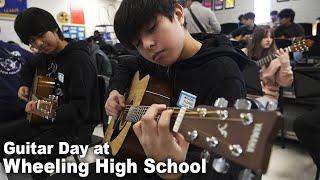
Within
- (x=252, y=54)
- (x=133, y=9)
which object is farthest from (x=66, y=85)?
(x=252, y=54)

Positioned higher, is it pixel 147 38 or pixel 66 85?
pixel 147 38

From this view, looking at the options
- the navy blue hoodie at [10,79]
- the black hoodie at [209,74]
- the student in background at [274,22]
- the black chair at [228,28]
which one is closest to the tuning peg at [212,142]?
the black hoodie at [209,74]

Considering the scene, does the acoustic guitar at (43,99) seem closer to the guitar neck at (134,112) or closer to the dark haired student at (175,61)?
the guitar neck at (134,112)

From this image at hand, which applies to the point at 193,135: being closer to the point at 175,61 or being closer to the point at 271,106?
the point at 271,106

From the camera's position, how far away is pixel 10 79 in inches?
101

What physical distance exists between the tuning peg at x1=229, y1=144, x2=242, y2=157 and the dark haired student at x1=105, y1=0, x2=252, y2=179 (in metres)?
0.26

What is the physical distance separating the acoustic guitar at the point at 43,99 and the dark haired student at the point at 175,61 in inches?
37.8

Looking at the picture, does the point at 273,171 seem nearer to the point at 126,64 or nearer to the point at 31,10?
the point at 126,64

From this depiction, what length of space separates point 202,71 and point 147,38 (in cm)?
26

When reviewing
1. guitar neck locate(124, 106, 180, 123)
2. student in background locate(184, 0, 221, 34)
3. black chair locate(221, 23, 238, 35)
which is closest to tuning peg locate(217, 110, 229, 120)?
guitar neck locate(124, 106, 180, 123)

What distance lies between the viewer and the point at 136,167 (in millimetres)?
1400

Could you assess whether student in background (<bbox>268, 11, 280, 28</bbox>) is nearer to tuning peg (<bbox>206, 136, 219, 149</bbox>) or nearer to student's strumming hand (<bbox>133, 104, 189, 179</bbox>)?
student's strumming hand (<bbox>133, 104, 189, 179</bbox>)

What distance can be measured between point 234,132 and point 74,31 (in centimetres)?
950

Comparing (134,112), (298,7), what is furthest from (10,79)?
(298,7)
